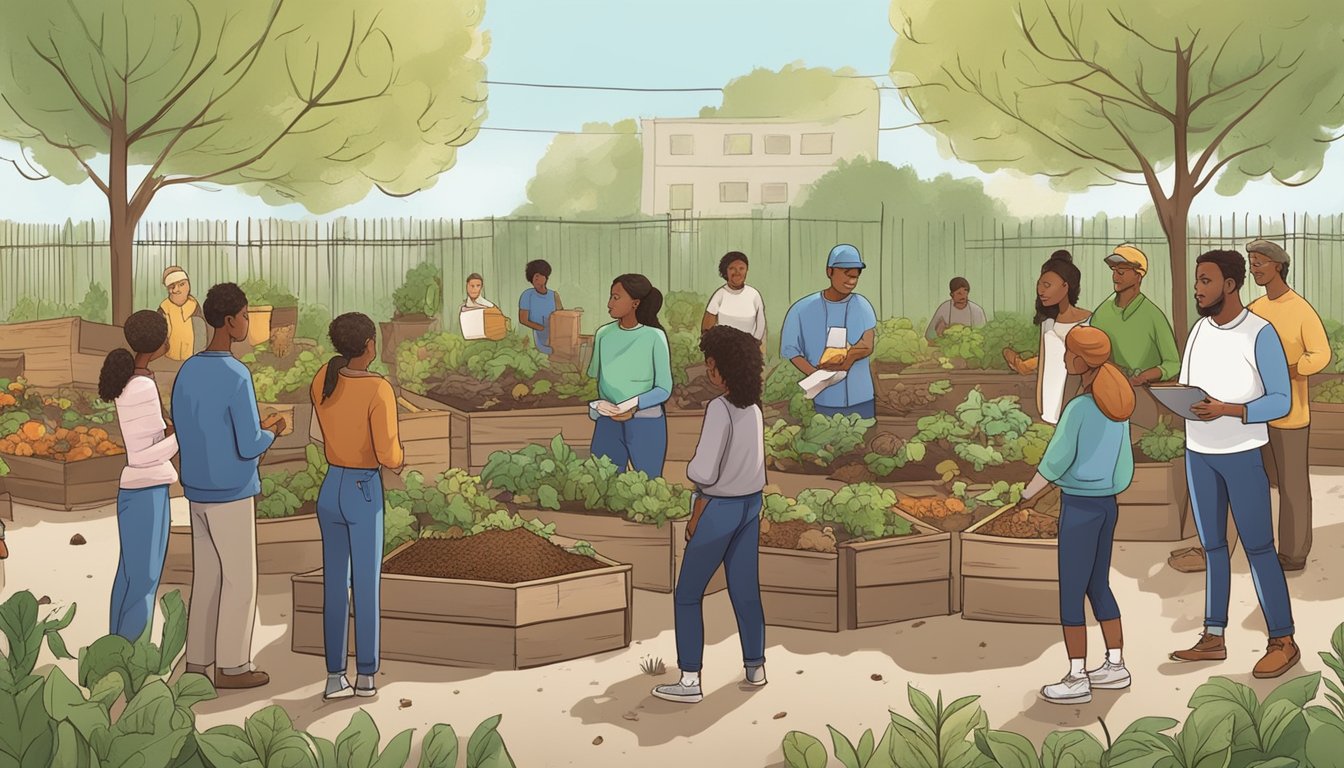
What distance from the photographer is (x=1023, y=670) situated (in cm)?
646

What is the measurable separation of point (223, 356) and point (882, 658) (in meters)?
3.45

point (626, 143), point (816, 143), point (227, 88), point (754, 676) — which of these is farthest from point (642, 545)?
point (626, 143)

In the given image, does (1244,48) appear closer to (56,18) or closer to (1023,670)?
(1023,670)

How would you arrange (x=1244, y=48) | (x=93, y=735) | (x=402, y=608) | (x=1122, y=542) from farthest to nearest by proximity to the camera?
(x=1244, y=48) → (x=1122, y=542) → (x=402, y=608) → (x=93, y=735)

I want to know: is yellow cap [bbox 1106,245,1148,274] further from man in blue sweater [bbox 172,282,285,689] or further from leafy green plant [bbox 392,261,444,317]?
leafy green plant [bbox 392,261,444,317]

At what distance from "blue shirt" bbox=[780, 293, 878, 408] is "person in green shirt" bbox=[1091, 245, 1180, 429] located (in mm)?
1453

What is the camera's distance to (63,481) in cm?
965

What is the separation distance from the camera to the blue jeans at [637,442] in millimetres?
7867

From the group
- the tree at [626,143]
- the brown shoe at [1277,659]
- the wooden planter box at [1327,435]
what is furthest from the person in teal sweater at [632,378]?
the tree at [626,143]

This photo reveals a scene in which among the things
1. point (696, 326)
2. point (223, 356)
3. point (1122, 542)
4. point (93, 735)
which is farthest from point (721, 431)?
point (696, 326)

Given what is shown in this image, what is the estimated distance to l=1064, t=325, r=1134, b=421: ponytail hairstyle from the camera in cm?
565

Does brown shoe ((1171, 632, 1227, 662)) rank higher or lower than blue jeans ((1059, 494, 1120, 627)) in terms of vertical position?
lower

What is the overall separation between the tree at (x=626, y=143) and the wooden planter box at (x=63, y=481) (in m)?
19.5

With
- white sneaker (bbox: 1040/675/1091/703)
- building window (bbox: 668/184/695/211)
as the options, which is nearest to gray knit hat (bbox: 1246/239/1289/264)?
white sneaker (bbox: 1040/675/1091/703)
